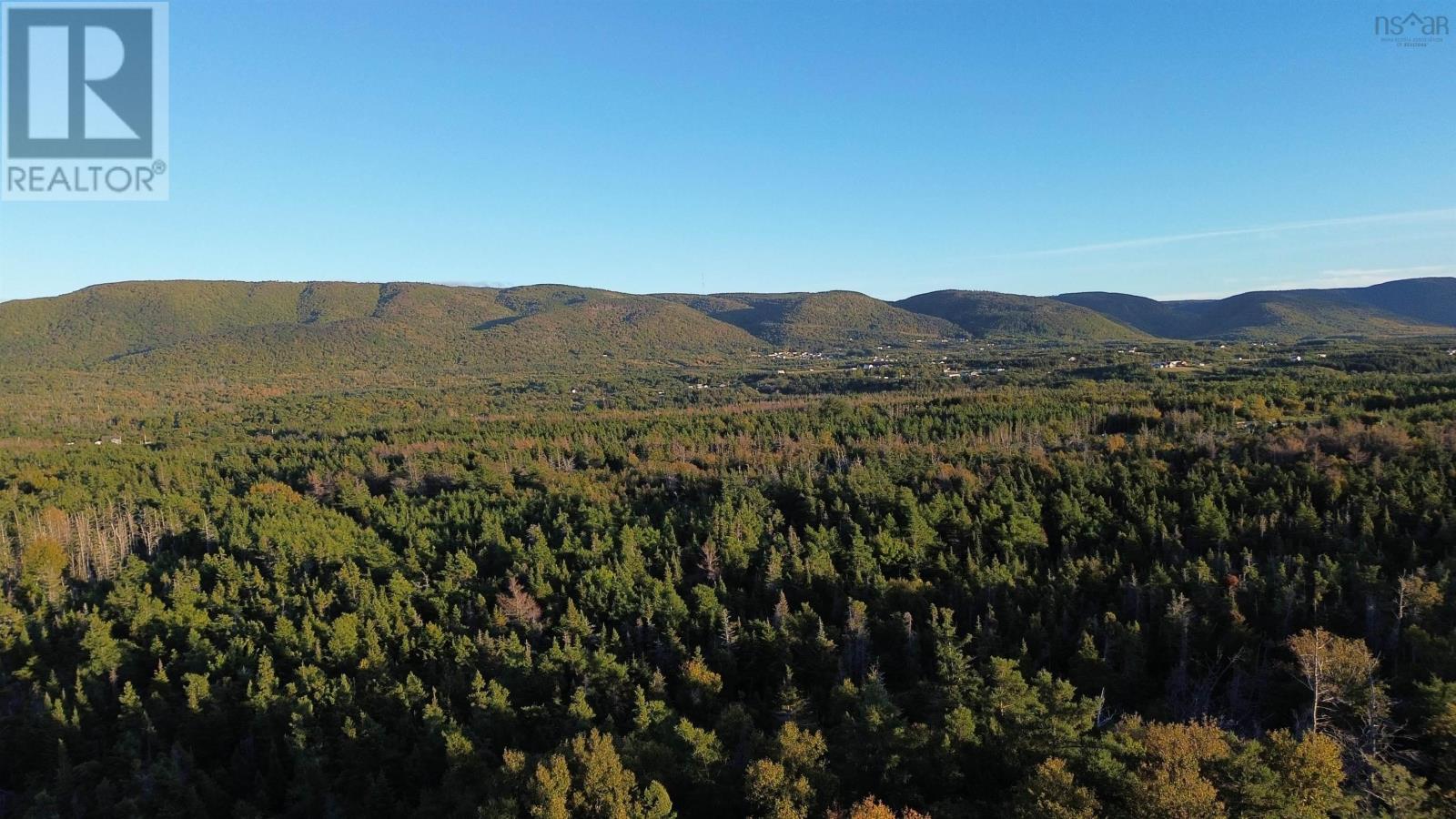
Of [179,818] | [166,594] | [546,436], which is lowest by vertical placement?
[179,818]

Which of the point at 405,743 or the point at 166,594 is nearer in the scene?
the point at 405,743

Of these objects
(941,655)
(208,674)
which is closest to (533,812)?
(941,655)

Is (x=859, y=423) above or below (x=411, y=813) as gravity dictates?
above

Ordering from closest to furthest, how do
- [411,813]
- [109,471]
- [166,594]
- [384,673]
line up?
[411,813] < [384,673] < [166,594] < [109,471]

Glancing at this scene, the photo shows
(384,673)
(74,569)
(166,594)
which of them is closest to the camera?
(384,673)

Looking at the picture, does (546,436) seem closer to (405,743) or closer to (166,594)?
(166,594)

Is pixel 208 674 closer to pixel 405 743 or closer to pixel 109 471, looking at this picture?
pixel 405 743
